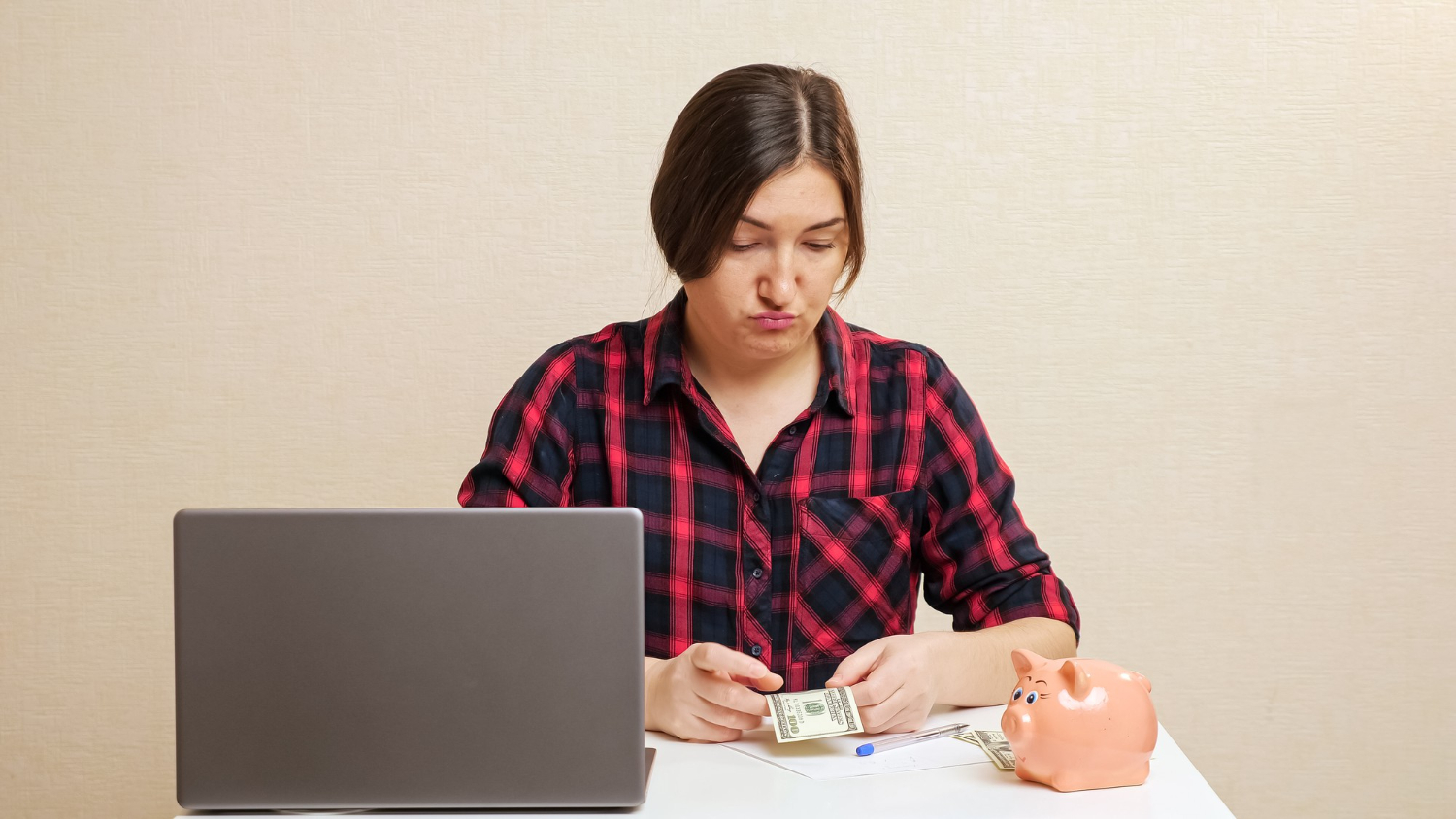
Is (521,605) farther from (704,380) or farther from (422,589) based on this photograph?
(704,380)

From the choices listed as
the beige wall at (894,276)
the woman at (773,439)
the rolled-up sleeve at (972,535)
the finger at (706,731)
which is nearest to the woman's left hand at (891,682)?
the finger at (706,731)

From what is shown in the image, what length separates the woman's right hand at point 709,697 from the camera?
1123 mm

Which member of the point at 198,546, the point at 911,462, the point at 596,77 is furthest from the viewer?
the point at 596,77

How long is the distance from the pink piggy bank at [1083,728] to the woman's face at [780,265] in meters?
0.57

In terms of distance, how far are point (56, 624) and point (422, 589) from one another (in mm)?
1785

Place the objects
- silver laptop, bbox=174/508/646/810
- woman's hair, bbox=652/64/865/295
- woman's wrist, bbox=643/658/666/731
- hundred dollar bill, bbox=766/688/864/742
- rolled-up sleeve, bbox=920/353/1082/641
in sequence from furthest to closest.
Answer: rolled-up sleeve, bbox=920/353/1082/641
woman's hair, bbox=652/64/865/295
woman's wrist, bbox=643/658/666/731
hundred dollar bill, bbox=766/688/864/742
silver laptop, bbox=174/508/646/810

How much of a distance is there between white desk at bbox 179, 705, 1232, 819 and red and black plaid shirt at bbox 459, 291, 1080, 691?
17.4 inches

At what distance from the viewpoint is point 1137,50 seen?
7.39 feet

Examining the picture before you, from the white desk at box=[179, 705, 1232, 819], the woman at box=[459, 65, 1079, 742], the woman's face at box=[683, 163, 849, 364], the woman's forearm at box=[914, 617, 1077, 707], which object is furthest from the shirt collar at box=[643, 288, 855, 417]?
the white desk at box=[179, 705, 1232, 819]

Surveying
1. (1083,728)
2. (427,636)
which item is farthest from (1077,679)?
(427,636)

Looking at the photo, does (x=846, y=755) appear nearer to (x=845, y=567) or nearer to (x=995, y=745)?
(x=995, y=745)

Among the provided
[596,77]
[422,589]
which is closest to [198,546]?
[422,589]

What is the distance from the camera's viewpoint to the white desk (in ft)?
3.21

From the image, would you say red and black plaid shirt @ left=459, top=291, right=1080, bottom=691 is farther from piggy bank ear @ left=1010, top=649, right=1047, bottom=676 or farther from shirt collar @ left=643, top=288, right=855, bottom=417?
piggy bank ear @ left=1010, top=649, right=1047, bottom=676
